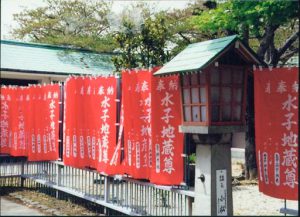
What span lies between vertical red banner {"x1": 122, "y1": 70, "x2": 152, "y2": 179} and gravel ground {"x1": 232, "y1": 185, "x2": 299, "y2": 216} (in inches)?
122

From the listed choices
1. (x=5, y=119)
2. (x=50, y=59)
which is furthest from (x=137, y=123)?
(x=50, y=59)

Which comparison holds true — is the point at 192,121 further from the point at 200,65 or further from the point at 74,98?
the point at 74,98

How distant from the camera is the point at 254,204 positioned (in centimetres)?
1120

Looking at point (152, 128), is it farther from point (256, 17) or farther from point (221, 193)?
point (256, 17)

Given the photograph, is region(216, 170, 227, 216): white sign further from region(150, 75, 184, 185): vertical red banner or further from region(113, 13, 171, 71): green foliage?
region(113, 13, 171, 71): green foliage

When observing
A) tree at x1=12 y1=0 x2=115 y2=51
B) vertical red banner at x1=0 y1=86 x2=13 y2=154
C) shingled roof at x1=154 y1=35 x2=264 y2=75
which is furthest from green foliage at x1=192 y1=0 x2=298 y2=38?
tree at x1=12 y1=0 x2=115 y2=51

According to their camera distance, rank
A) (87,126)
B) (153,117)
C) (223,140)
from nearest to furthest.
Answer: (223,140)
(153,117)
(87,126)

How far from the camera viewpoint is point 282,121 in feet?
22.2

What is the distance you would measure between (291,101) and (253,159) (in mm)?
8767

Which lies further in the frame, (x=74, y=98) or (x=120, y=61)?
(x=120, y=61)

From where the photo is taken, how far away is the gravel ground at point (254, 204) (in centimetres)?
1013

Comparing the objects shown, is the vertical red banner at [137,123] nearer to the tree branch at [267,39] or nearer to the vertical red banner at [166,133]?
the vertical red banner at [166,133]

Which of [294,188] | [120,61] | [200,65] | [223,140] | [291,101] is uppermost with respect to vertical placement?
[120,61]

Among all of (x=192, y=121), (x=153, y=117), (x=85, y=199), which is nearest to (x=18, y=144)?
(x=85, y=199)
